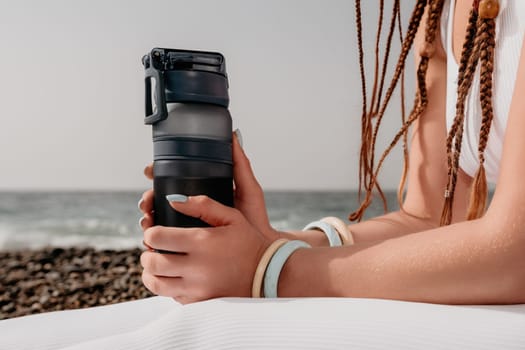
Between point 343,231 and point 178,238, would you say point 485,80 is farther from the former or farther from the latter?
point 178,238

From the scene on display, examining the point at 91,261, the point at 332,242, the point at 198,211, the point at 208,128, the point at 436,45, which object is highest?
the point at 436,45

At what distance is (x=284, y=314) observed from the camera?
0.95 meters

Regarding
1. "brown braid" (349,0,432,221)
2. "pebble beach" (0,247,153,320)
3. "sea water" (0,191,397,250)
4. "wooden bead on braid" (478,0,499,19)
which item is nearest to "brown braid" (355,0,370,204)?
"brown braid" (349,0,432,221)

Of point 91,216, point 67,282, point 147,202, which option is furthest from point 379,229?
point 91,216

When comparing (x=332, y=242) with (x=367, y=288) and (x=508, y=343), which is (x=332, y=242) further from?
(x=508, y=343)

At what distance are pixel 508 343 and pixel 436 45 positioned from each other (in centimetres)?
118

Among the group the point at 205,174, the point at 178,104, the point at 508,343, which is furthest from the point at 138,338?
the point at 508,343

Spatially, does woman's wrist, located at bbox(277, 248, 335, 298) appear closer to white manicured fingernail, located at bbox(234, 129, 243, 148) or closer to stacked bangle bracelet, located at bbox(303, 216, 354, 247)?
white manicured fingernail, located at bbox(234, 129, 243, 148)

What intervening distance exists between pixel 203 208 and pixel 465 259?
0.48 meters

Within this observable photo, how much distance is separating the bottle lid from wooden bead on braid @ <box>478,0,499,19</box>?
2.06 feet

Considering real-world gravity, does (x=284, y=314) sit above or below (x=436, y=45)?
below

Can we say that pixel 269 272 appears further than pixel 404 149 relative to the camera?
No

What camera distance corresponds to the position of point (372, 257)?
1075 millimetres

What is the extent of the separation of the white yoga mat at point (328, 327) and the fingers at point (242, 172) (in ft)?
0.99
